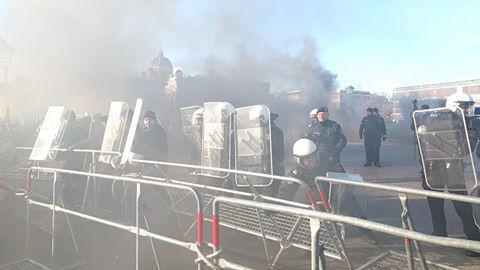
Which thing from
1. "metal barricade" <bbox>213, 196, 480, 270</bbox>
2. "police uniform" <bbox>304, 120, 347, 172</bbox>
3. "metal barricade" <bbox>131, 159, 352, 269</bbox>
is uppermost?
"police uniform" <bbox>304, 120, 347, 172</bbox>

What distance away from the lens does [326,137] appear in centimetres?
469

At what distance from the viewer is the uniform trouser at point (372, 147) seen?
9.36 meters

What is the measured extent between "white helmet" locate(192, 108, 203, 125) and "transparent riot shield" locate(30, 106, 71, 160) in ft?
5.55

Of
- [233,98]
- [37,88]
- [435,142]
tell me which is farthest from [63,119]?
[233,98]

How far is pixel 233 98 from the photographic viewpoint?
65.3 feet

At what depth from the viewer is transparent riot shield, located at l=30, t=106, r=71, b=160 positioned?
488cm

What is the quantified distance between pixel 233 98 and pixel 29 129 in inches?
424

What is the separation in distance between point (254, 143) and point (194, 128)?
102 centimetres

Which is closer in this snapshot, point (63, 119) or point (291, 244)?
point (291, 244)

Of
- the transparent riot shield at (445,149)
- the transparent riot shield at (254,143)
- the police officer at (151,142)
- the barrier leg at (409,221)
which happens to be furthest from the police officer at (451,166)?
the police officer at (151,142)

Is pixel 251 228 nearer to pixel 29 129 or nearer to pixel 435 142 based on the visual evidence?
pixel 435 142

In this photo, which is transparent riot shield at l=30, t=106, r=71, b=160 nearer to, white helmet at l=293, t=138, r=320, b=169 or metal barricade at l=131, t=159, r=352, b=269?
metal barricade at l=131, t=159, r=352, b=269

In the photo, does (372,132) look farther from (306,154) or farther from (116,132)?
(116,132)

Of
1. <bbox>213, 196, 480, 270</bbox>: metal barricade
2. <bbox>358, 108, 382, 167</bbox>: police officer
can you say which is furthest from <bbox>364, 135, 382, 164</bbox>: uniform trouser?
<bbox>213, 196, 480, 270</bbox>: metal barricade
